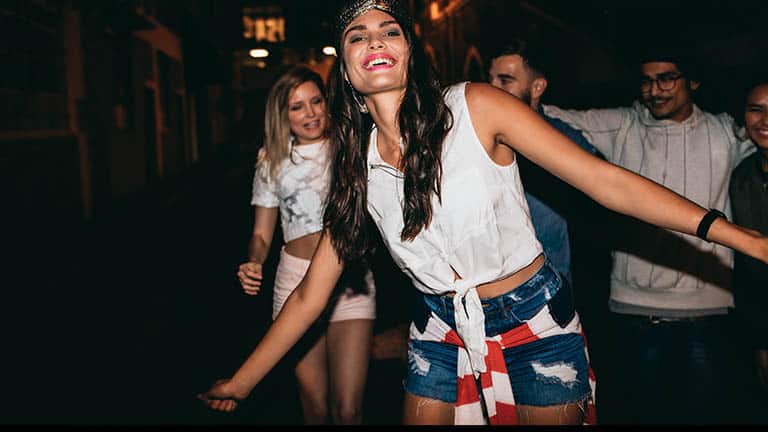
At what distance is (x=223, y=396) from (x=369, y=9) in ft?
4.71

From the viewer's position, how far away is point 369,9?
2115 millimetres

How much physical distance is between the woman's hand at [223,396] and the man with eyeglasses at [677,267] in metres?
2.11

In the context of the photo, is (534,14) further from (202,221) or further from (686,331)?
(686,331)

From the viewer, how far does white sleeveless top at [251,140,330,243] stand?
3.31 m

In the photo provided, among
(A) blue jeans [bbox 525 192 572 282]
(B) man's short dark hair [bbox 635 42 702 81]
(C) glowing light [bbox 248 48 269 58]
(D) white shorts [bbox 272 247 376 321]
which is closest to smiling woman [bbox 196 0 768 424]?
(A) blue jeans [bbox 525 192 572 282]

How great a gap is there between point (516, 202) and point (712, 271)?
1.67 meters

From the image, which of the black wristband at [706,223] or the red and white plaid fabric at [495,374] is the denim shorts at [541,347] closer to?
the red and white plaid fabric at [495,374]

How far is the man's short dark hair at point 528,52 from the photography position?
10.8ft

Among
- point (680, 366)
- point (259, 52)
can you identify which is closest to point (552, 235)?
point (680, 366)

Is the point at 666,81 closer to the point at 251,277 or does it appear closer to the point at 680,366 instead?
the point at 680,366

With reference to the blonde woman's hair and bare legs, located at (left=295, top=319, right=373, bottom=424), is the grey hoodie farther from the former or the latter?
the blonde woman's hair

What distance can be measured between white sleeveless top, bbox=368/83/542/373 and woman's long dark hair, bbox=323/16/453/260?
1.5 inches

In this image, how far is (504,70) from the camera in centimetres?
328

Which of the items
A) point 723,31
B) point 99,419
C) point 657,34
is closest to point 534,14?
point 723,31
